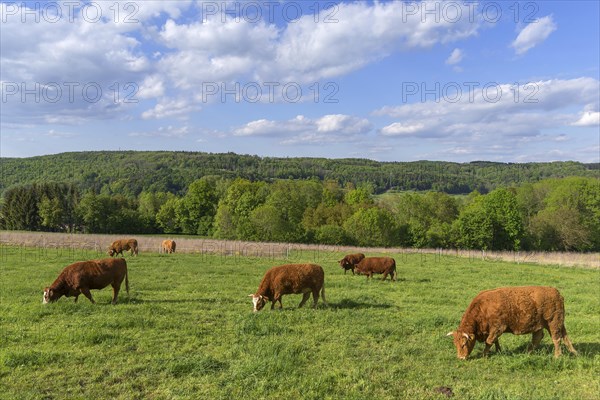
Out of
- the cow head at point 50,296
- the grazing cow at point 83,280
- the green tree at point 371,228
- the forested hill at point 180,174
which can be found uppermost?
the forested hill at point 180,174

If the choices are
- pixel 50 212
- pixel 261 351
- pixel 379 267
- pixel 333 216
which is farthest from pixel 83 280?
pixel 50 212

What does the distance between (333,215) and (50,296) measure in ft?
195

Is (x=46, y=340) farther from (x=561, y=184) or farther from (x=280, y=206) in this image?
(x=561, y=184)

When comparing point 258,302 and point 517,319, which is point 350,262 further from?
point 517,319

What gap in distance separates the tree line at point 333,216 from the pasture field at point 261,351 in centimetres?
4708

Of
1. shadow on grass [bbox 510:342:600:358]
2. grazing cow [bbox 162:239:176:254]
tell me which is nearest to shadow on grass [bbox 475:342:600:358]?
shadow on grass [bbox 510:342:600:358]

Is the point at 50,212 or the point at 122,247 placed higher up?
the point at 50,212

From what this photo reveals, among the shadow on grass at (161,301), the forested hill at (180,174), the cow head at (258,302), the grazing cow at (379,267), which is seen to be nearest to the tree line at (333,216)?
the grazing cow at (379,267)

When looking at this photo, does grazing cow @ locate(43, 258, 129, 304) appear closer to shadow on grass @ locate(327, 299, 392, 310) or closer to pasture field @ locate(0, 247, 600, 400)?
pasture field @ locate(0, 247, 600, 400)

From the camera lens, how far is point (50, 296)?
43.1ft

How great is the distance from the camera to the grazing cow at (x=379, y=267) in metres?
22.0

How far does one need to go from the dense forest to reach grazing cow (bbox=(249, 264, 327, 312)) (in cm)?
4760

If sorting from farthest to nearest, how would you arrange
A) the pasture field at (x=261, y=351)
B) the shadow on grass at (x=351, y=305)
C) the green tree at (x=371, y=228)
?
the green tree at (x=371, y=228) < the shadow on grass at (x=351, y=305) < the pasture field at (x=261, y=351)

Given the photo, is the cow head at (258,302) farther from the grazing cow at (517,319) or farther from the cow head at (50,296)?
the cow head at (50,296)
